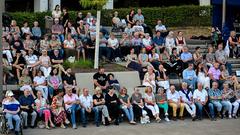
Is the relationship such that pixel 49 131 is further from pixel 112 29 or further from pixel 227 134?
pixel 112 29

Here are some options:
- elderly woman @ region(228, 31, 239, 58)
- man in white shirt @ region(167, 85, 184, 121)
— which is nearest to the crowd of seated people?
man in white shirt @ region(167, 85, 184, 121)

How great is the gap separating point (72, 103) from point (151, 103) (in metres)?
2.46

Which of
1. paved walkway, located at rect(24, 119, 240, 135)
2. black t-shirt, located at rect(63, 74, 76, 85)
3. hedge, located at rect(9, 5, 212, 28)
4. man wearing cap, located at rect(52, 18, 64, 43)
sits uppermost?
hedge, located at rect(9, 5, 212, 28)

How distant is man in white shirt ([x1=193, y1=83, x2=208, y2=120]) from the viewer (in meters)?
20.4

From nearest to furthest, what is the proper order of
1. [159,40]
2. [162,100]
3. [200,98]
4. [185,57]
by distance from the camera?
1. [162,100]
2. [200,98]
3. [185,57]
4. [159,40]

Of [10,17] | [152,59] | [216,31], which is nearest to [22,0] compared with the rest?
[10,17]

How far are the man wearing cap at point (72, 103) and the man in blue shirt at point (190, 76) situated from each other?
14.0ft

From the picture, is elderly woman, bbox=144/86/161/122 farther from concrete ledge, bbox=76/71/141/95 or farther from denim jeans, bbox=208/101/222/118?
denim jeans, bbox=208/101/222/118

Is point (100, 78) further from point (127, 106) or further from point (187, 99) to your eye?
point (187, 99)

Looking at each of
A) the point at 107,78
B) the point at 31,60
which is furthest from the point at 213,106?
the point at 31,60

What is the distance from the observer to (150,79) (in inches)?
837

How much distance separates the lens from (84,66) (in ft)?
75.0

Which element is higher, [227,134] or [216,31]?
[216,31]

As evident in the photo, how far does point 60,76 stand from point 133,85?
2.51 meters
